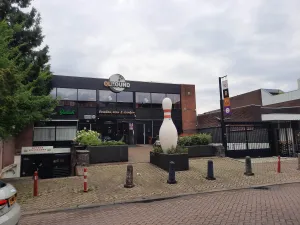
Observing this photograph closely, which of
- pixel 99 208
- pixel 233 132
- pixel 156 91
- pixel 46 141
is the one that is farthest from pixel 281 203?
pixel 156 91

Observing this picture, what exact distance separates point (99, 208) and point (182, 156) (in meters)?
5.45

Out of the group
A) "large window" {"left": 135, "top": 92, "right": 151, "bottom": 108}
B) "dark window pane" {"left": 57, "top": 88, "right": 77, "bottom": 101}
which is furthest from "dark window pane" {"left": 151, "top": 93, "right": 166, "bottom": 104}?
"dark window pane" {"left": 57, "top": 88, "right": 77, "bottom": 101}

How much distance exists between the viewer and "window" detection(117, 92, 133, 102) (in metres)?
27.8

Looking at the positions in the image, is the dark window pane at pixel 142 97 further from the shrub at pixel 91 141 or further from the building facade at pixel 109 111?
the shrub at pixel 91 141

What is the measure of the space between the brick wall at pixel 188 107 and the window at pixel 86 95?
34.8ft

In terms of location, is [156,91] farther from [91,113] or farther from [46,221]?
[46,221]

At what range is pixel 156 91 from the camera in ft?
97.5

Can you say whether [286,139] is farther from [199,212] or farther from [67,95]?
[67,95]

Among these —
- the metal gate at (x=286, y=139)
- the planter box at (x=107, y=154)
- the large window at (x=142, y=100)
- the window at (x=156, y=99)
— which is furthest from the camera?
the window at (x=156, y=99)

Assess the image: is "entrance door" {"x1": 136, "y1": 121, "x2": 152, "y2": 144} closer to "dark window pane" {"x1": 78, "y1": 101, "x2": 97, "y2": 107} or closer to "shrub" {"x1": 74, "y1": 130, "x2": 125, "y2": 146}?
"dark window pane" {"x1": 78, "y1": 101, "x2": 97, "y2": 107}

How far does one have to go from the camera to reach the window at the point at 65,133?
2411cm

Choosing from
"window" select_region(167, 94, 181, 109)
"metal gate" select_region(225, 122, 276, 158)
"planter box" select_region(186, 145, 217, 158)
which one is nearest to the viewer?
"planter box" select_region(186, 145, 217, 158)

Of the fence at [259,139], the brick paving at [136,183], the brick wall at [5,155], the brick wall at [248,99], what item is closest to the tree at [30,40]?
the brick wall at [5,155]

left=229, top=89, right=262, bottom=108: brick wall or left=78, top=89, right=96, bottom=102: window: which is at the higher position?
left=229, top=89, right=262, bottom=108: brick wall
